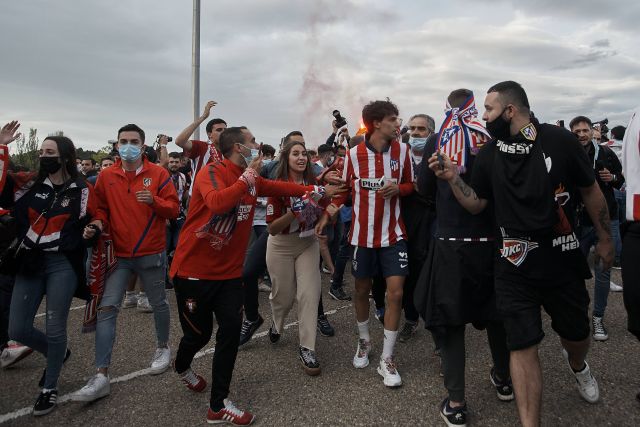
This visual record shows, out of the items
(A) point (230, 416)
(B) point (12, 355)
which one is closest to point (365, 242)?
(A) point (230, 416)

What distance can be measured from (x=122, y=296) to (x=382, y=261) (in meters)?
2.27

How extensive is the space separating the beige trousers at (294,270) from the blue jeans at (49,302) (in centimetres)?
170

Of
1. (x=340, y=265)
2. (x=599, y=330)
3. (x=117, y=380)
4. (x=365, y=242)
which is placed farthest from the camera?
(x=340, y=265)

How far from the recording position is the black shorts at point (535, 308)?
8.65ft

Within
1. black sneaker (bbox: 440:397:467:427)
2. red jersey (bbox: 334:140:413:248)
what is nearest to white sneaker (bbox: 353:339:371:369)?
red jersey (bbox: 334:140:413:248)

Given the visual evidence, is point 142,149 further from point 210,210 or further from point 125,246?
point 210,210

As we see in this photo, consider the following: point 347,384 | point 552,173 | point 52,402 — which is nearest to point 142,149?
point 52,402

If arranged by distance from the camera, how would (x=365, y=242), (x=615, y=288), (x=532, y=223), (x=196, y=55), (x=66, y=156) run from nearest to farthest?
(x=532, y=223) < (x=66, y=156) < (x=365, y=242) < (x=615, y=288) < (x=196, y=55)

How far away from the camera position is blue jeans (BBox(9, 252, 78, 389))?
3.40 metres

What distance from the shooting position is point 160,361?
3.94 m

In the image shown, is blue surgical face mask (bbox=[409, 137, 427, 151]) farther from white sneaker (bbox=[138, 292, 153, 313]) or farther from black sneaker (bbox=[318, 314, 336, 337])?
white sneaker (bbox=[138, 292, 153, 313])

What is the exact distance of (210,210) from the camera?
10.5ft

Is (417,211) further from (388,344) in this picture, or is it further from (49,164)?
(49,164)

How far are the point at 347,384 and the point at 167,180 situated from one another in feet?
7.86
